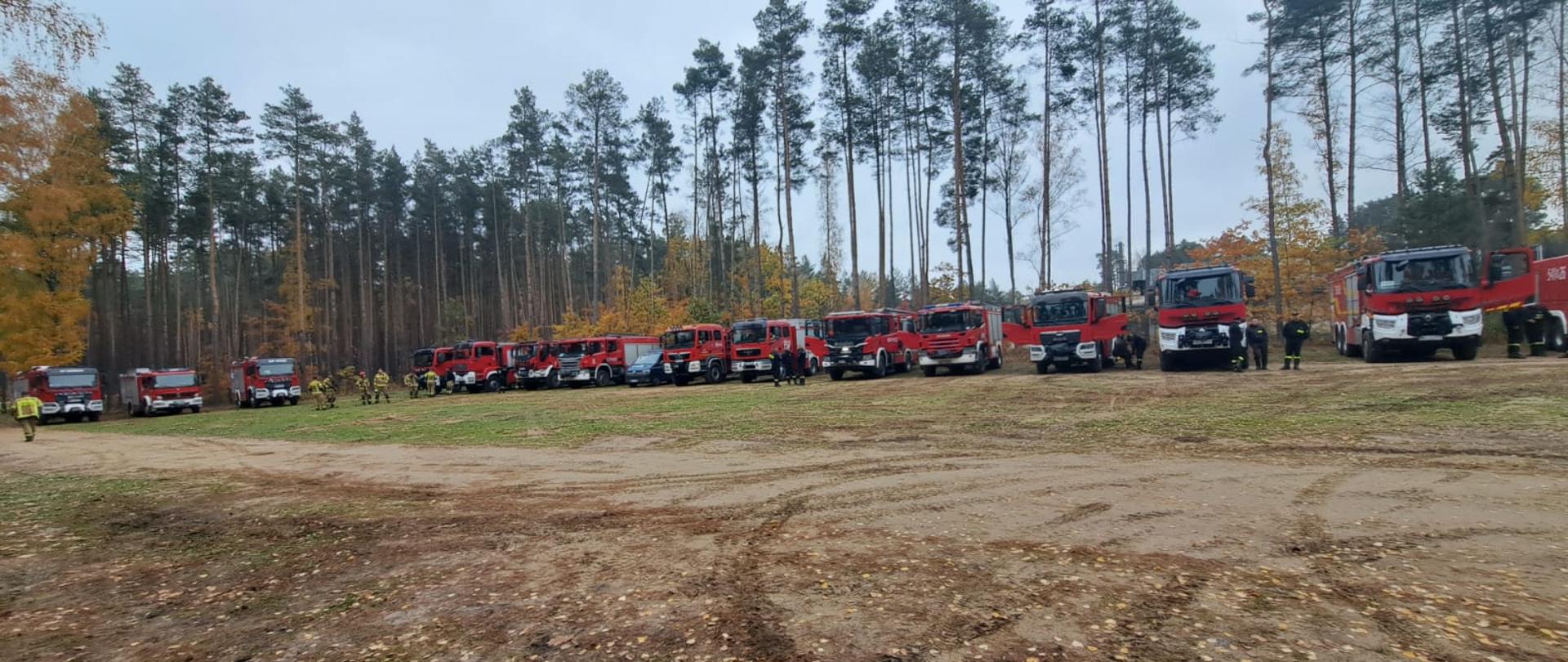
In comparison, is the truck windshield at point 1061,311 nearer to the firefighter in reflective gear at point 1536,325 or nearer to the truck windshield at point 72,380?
the firefighter in reflective gear at point 1536,325

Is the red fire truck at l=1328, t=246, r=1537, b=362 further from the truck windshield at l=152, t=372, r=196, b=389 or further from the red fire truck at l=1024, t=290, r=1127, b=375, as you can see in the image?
the truck windshield at l=152, t=372, r=196, b=389

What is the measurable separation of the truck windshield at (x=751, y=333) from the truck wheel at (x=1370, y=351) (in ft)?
62.4

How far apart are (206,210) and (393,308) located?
1811 centimetres

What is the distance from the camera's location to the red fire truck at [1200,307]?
68.2ft

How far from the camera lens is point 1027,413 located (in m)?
14.5

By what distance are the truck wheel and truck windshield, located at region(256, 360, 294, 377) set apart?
140ft

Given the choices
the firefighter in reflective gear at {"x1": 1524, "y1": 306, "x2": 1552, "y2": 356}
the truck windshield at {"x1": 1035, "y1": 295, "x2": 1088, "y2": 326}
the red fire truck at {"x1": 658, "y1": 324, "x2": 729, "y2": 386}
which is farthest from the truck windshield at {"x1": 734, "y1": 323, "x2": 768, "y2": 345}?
the firefighter in reflective gear at {"x1": 1524, "y1": 306, "x2": 1552, "y2": 356}

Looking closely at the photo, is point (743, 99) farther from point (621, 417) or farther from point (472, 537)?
point (472, 537)

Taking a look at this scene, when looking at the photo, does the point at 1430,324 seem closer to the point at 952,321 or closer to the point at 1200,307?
the point at 1200,307

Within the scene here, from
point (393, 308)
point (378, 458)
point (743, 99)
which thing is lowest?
point (378, 458)

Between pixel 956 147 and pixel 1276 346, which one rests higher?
pixel 956 147

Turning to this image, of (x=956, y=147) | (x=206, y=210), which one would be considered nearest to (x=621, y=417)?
(x=956, y=147)

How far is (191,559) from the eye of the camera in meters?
6.08

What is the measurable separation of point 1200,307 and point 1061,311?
4.20 m
